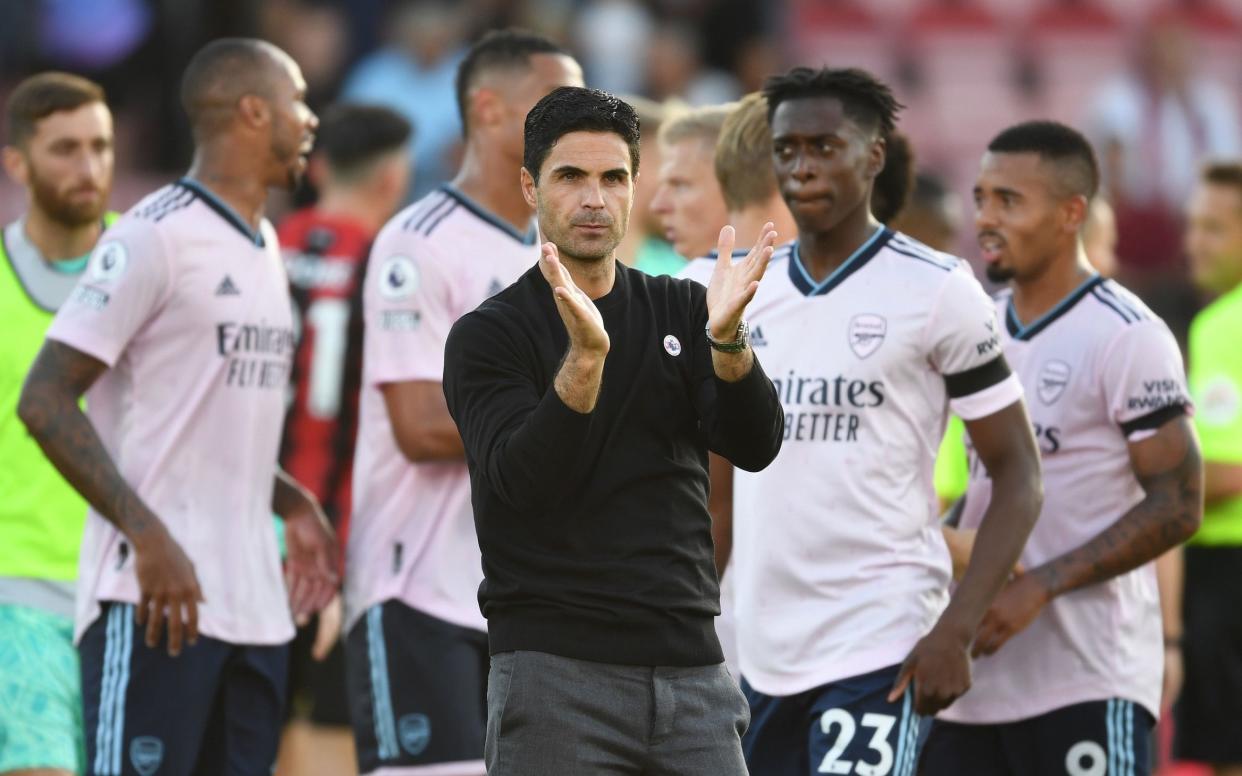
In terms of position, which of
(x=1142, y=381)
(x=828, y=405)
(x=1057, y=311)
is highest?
(x=1057, y=311)

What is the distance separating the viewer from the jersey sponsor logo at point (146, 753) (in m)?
6.09

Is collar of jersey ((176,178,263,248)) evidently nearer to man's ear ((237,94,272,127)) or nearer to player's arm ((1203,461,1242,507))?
man's ear ((237,94,272,127))

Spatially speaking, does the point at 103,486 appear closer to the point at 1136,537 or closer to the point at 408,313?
the point at 408,313

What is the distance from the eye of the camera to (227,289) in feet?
20.7

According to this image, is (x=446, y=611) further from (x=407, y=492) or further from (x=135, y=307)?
(x=135, y=307)

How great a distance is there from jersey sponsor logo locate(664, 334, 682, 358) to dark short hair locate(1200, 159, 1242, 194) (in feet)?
19.1

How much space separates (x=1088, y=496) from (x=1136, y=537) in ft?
0.91

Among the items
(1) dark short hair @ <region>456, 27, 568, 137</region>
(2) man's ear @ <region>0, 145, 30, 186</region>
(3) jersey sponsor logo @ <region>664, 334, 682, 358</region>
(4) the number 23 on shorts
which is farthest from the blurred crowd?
(3) jersey sponsor logo @ <region>664, 334, 682, 358</region>

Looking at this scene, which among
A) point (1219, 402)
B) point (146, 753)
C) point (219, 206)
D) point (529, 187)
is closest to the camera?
point (529, 187)

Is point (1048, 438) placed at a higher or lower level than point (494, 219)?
lower

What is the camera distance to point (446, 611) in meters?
6.41

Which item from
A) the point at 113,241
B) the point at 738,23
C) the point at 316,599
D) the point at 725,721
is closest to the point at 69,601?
the point at 316,599

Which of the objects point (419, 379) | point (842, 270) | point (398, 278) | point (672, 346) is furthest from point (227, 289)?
point (672, 346)

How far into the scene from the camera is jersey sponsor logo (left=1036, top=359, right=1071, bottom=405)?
6312 millimetres
